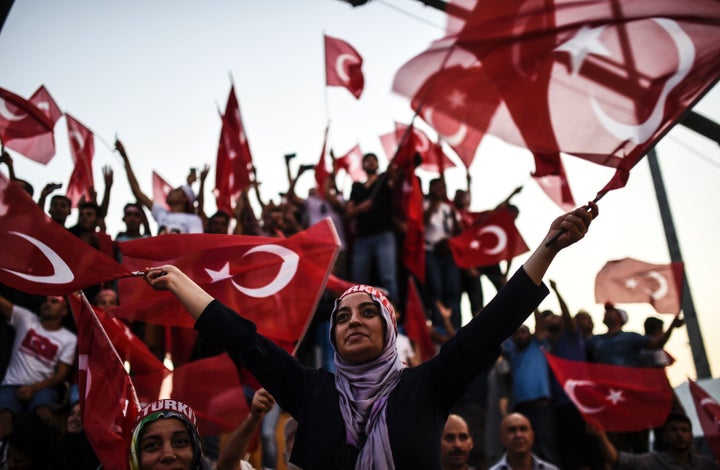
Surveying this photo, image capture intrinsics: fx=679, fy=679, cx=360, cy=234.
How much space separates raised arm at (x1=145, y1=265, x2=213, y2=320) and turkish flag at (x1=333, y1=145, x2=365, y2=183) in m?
8.63

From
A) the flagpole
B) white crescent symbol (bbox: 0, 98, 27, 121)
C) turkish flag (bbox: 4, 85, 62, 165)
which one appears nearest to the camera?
white crescent symbol (bbox: 0, 98, 27, 121)

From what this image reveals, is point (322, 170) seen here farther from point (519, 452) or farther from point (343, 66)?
point (519, 452)

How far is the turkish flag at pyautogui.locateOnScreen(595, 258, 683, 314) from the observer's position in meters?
7.48

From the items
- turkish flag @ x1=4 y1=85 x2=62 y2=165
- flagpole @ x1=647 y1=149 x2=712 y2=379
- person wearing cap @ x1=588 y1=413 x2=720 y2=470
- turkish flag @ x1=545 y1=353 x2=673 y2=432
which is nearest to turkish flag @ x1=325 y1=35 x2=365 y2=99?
turkish flag @ x1=4 y1=85 x2=62 y2=165

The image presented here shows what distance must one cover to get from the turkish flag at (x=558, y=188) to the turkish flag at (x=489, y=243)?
3344mm

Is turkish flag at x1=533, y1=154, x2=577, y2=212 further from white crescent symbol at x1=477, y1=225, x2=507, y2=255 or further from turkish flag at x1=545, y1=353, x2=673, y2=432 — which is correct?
white crescent symbol at x1=477, y1=225, x2=507, y2=255

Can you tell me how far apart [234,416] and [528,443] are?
7.46 feet

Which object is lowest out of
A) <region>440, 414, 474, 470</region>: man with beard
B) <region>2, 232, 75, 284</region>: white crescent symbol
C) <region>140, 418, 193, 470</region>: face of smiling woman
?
<region>440, 414, 474, 470</region>: man with beard

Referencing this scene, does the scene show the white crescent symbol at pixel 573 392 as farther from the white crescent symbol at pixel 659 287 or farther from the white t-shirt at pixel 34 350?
the white t-shirt at pixel 34 350

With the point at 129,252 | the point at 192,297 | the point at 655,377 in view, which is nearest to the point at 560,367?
the point at 655,377

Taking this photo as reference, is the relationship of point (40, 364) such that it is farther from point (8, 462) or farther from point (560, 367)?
point (560, 367)

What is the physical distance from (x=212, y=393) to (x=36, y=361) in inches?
69.3

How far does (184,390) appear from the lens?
4.71 meters

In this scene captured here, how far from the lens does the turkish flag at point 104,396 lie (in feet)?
12.3
